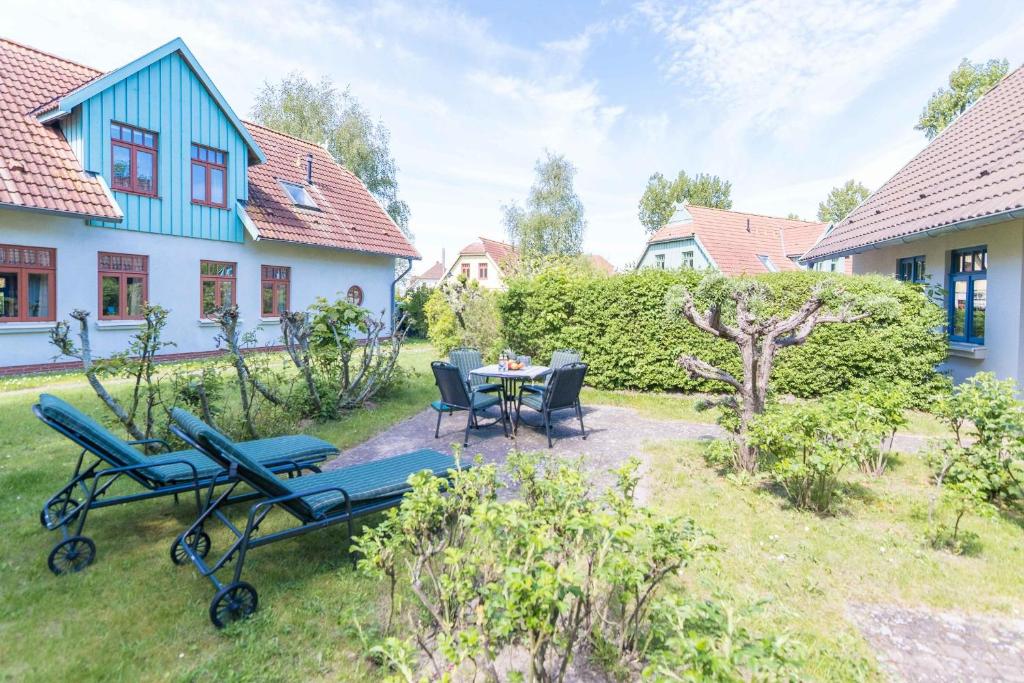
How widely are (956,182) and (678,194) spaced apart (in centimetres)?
4631

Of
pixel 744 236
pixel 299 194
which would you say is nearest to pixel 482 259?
pixel 744 236

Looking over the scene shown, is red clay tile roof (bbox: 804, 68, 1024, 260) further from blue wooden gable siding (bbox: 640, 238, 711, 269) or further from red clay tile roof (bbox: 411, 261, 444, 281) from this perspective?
red clay tile roof (bbox: 411, 261, 444, 281)

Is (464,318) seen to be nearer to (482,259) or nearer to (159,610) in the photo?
(159,610)

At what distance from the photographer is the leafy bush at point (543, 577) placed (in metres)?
1.87

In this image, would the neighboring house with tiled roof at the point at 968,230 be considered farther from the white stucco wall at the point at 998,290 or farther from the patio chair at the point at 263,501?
the patio chair at the point at 263,501

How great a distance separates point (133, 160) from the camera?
13094 millimetres

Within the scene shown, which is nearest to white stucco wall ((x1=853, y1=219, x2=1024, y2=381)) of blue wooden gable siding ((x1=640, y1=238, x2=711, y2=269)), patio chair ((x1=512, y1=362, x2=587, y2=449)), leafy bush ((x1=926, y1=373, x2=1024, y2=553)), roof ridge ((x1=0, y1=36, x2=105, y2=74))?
leafy bush ((x1=926, y1=373, x2=1024, y2=553))

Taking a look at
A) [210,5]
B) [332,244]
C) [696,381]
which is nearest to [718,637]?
[696,381]

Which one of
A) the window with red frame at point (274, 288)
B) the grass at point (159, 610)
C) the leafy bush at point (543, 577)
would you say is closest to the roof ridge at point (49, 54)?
the window with red frame at point (274, 288)

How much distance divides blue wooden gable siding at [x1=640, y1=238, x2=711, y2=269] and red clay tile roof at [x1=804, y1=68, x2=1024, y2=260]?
45.5ft

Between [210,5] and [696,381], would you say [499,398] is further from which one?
[210,5]

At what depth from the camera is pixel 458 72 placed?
14.8 m

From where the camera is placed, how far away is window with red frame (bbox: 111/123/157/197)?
12.8 m

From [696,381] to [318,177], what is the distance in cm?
1645
